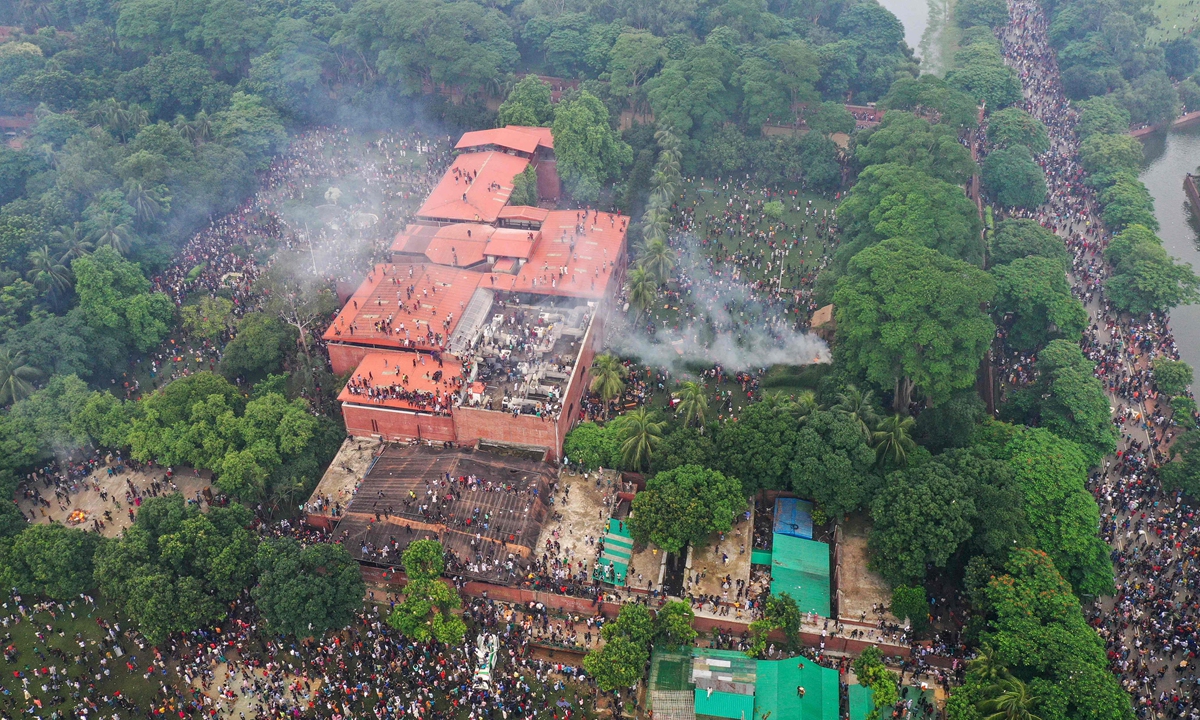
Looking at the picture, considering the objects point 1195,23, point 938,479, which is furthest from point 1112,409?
point 1195,23

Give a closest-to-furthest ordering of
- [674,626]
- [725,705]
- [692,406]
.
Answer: [725,705] < [674,626] < [692,406]

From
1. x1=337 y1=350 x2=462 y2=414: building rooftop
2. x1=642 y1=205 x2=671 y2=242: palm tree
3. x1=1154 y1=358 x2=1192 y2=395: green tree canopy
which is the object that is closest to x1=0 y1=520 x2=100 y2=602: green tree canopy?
x1=337 y1=350 x2=462 y2=414: building rooftop

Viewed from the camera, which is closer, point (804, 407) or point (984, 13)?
point (804, 407)

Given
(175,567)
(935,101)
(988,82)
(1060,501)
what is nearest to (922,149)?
(935,101)

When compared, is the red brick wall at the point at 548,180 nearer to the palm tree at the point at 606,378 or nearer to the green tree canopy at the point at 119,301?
the palm tree at the point at 606,378

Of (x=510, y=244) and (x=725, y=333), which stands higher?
(x=510, y=244)

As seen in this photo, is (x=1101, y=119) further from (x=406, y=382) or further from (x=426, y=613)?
(x=426, y=613)
